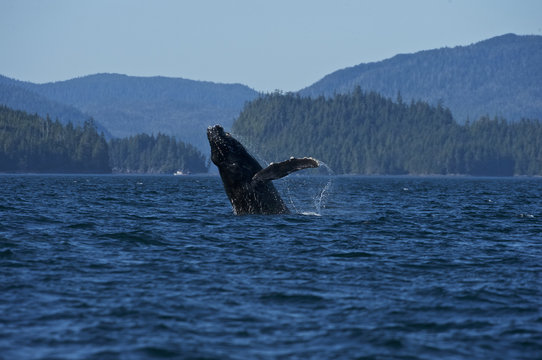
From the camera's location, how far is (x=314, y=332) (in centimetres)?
1305

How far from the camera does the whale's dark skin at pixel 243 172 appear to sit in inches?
1003

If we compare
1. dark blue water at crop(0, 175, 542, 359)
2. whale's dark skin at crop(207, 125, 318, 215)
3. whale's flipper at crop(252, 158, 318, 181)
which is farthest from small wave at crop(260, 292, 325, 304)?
whale's dark skin at crop(207, 125, 318, 215)

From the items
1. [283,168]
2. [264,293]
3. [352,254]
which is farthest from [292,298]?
[283,168]

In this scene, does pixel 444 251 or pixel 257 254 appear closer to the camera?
pixel 257 254

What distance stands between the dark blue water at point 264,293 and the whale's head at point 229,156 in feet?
5.72

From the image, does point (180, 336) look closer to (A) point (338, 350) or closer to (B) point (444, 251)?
(A) point (338, 350)

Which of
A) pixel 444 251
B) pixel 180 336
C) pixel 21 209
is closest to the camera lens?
pixel 180 336

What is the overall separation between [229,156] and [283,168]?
2.81m

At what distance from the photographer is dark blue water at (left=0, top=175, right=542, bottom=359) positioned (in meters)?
12.3

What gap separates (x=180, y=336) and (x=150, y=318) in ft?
3.78

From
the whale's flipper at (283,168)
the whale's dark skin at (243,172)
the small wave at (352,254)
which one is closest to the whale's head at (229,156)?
the whale's dark skin at (243,172)

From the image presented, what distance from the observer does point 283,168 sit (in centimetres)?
2456

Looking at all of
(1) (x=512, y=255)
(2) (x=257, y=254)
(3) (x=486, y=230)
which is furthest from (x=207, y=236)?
(3) (x=486, y=230)

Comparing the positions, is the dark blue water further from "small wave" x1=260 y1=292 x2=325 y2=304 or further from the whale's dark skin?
the whale's dark skin
